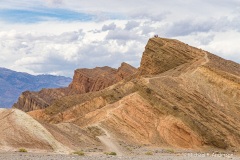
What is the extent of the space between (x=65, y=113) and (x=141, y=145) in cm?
3192

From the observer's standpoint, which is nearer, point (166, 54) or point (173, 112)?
point (173, 112)

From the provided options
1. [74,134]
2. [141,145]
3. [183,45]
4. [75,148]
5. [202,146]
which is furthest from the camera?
[183,45]

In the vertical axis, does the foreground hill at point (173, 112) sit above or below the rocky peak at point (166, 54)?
below

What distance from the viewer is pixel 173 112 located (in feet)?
263

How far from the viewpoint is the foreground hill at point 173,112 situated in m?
75.8

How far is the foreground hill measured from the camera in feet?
249

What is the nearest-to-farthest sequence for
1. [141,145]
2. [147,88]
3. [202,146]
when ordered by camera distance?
[141,145] → [202,146] → [147,88]

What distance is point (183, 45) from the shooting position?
108812mm

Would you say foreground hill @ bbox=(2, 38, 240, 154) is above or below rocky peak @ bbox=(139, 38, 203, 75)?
below

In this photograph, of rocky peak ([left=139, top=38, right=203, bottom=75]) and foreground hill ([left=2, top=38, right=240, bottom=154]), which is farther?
rocky peak ([left=139, top=38, right=203, bottom=75])

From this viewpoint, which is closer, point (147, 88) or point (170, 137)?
point (170, 137)

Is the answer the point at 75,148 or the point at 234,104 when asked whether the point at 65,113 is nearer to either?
the point at 234,104

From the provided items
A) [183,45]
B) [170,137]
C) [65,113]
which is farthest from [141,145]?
[183,45]

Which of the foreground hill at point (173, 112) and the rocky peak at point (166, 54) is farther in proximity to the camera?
the rocky peak at point (166, 54)
